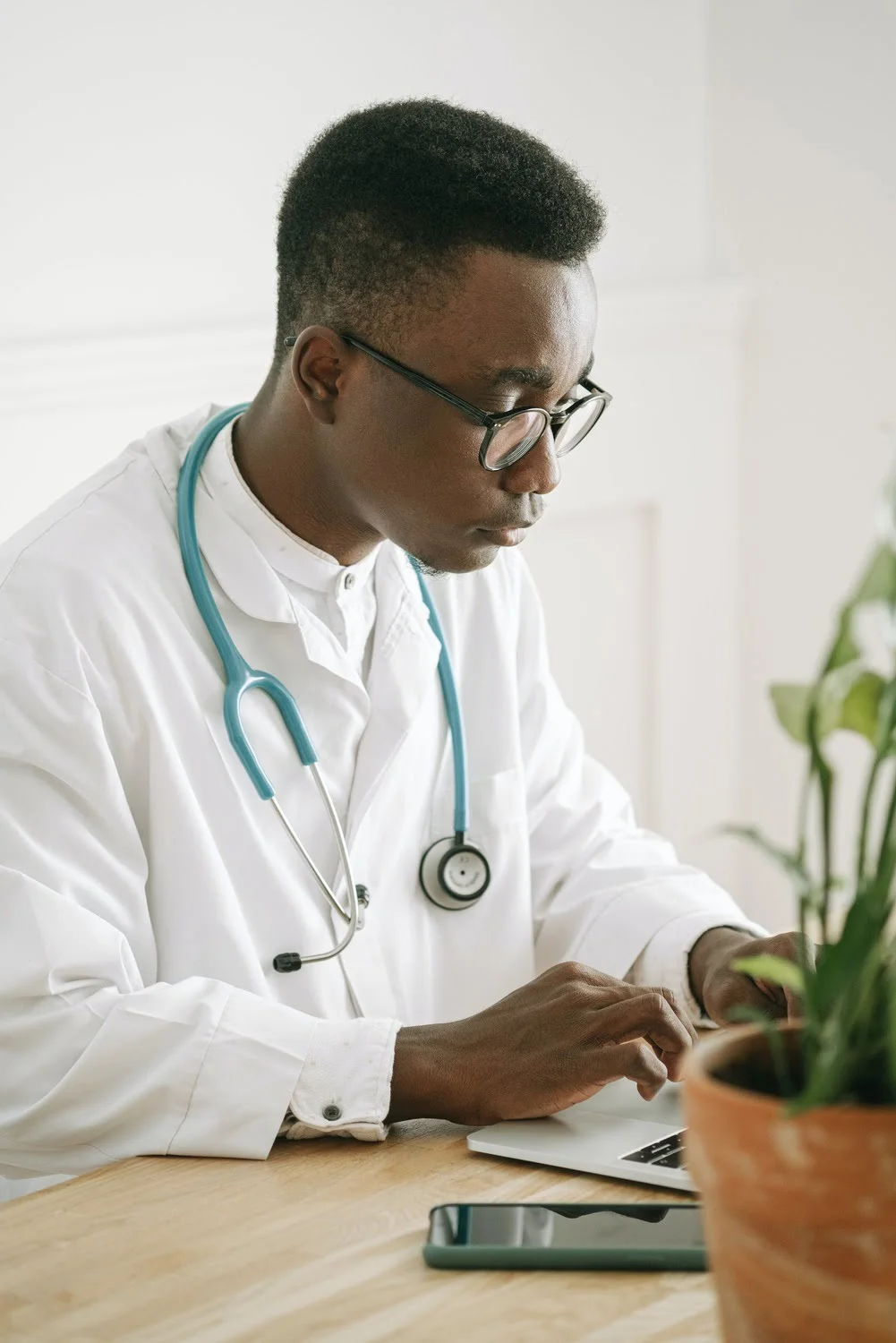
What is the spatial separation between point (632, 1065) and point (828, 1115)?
1.89 feet

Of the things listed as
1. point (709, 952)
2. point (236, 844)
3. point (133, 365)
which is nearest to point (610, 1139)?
point (709, 952)

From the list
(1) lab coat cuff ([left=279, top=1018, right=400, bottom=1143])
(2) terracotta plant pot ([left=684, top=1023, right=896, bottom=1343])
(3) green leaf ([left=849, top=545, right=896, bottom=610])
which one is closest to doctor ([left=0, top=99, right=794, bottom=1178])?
(1) lab coat cuff ([left=279, top=1018, right=400, bottom=1143])

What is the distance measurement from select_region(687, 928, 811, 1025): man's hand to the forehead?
0.54 metres

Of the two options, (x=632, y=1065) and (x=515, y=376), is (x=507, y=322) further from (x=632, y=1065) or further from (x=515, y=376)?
Result: (x=632, y=1065)

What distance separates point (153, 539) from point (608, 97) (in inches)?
68.8

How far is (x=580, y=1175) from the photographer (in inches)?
40.9

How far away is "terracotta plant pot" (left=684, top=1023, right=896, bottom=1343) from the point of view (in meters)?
0.57

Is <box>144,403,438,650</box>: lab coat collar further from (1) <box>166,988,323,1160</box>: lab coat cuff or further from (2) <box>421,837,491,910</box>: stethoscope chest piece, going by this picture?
(1) <box>166,988,323,1160</box>: lab coat cuff

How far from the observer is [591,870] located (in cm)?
166

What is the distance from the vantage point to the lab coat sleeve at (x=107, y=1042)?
113cm

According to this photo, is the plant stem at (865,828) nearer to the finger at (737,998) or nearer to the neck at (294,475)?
the finger at (737,998)

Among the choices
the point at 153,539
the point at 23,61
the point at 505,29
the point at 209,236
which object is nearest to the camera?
the point at 153,539

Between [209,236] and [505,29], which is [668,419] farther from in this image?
[209,236]

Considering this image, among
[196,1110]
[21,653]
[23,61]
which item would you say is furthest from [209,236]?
[196,1110]
